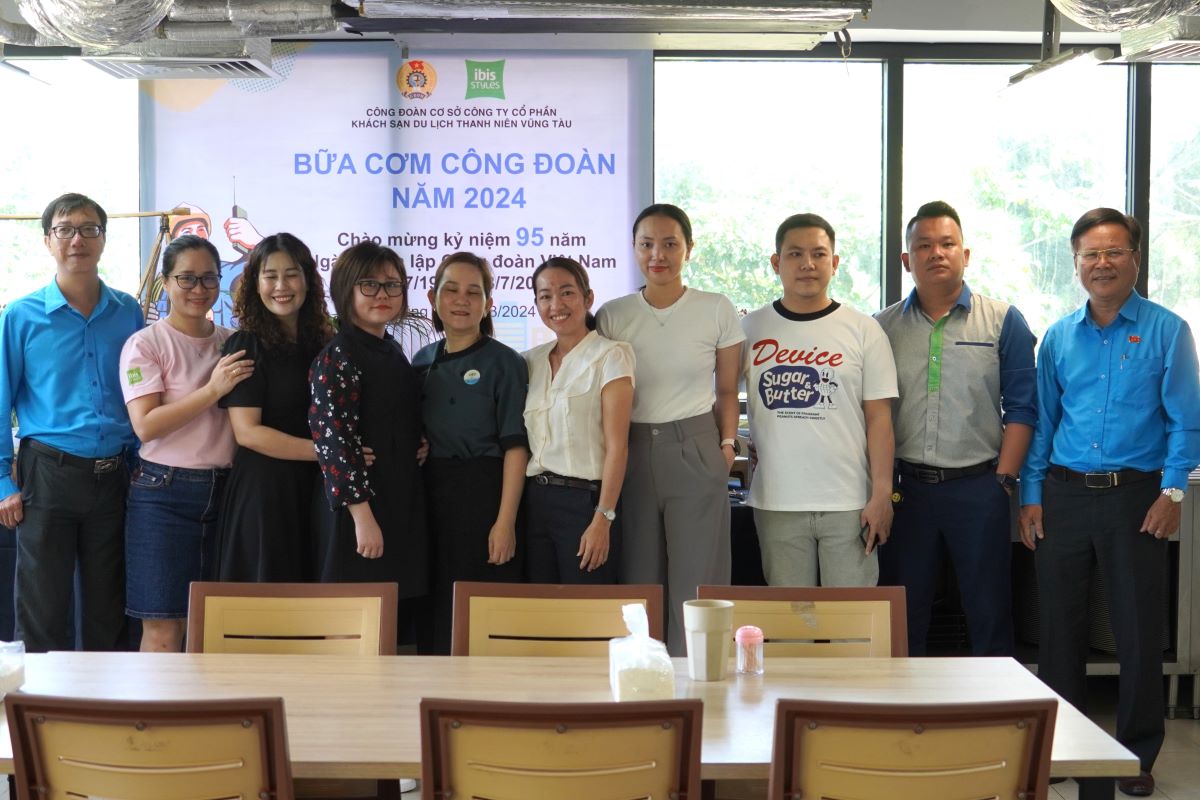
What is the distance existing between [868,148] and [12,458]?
12.2 feet

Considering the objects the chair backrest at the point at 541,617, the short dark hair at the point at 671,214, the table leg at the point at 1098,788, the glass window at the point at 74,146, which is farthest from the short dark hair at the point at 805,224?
the glass window at the point at 74,146

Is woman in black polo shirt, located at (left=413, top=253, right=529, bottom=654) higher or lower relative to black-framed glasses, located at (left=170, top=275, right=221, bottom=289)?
lower

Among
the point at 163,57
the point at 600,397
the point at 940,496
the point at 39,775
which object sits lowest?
the point at 39,775

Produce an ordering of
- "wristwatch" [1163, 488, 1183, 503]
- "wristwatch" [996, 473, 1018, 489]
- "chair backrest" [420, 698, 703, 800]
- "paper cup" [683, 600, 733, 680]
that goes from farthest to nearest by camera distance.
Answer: "wristwatch" [996, 473, 1018, 489]
"wristwatch" [1163, 488, 1183, 503]
"paper cup" [683, 600, 733, 680]
"chair backrest" [420, 698, 703, 800]

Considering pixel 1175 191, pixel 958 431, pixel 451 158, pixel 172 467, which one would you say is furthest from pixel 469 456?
pixel 1175 191

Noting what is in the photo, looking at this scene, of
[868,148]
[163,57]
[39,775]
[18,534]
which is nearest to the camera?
[39,775]

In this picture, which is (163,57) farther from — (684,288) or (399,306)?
(684,288)

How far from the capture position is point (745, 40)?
3682 mm

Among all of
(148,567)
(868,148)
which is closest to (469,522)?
(148,567)

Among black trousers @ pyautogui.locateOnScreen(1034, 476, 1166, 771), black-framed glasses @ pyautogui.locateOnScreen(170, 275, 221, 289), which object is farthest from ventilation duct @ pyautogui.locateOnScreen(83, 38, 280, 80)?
black trousers @ pyautogui.locateOnScreen(1034, 476, 1166, 771)

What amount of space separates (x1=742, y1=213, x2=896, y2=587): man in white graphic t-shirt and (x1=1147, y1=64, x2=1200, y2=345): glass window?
250 centimetres

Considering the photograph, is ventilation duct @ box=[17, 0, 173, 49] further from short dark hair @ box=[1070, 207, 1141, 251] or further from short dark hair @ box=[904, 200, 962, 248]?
short dark hair @ box=[1070, 207, 1141, 251]

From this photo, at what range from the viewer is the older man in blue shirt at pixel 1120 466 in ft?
11.4

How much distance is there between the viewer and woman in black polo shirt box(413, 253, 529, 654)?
3346 mm
